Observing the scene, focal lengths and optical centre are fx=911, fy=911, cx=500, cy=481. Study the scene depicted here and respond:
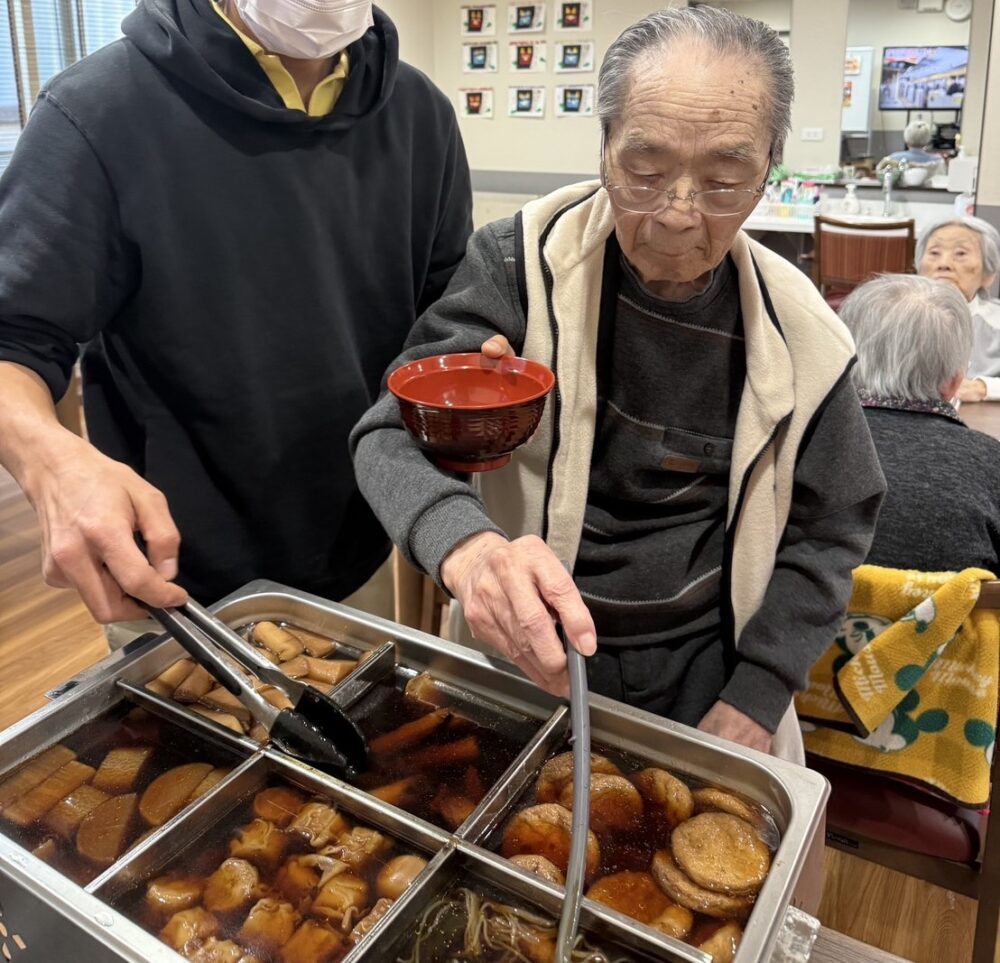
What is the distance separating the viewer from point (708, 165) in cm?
99

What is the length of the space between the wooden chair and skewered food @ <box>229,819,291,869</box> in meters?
1.14

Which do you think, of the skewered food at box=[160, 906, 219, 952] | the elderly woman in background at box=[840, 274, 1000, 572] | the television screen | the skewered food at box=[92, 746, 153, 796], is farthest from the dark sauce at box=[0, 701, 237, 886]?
the television screen

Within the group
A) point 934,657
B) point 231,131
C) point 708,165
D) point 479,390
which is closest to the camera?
point 708,165

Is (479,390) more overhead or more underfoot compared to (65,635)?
more overhead

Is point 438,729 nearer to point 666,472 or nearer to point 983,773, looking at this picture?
point 666,472

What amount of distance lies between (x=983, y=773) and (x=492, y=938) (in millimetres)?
1139

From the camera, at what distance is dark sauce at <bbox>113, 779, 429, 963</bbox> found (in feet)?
2.65

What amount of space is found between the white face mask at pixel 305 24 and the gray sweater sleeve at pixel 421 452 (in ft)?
1.06

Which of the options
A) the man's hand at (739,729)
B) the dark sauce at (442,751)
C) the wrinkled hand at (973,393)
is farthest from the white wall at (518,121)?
the dark sauce at (442,751)

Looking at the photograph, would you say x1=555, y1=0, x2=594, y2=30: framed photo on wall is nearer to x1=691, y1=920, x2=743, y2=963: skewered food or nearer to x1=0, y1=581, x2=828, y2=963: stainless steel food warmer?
x1=0, y1=581, x2=828, y2=963: stainless steel food warmer

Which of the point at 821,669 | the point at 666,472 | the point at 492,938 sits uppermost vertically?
the point at 666,472

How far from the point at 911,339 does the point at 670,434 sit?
0.98 m

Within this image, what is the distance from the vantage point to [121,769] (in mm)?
969

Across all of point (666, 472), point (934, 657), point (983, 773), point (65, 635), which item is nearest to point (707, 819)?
point (666, 472)
